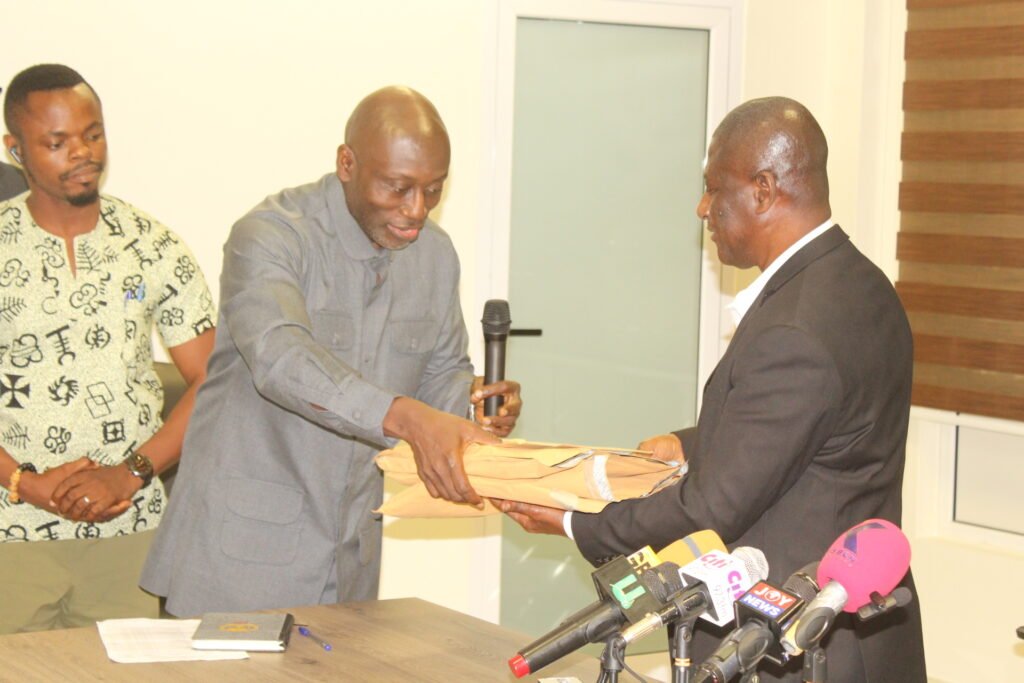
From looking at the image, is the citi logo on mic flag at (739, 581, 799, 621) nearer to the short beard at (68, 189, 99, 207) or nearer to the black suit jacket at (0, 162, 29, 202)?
the short beard at (68, 189, 99, 207)

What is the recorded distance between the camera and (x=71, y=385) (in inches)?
139

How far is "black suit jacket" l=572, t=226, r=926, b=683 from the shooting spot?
2.35 meters

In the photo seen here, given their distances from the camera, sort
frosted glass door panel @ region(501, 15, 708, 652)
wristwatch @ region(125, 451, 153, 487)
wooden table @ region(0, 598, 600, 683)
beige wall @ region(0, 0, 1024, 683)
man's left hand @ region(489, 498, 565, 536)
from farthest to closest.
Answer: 1. frosted glass door panel @ region(501, 15, 708, 652)
2. beige wall @ region(0, 0, 1024, 683)
3. wristwatch @ region(125, 451, 153, 487)
4. man's left hand @ region(489, 498, 565, 536)
5. wooden table @ region(0, 598, 600, 683)

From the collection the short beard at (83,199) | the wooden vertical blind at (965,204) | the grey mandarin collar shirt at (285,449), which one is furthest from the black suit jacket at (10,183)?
the wooden vertical blind at (965,204)

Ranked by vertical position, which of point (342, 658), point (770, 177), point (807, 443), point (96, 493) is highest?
point (770, 177)

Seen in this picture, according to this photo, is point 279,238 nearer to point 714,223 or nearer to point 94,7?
point 714,223

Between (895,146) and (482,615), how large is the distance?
8.70 feet

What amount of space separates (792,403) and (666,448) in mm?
653

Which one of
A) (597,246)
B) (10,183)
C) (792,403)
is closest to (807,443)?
(792,403)

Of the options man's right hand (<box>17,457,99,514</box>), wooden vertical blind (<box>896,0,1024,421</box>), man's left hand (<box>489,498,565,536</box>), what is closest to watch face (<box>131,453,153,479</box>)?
man's right hand (<box>17,457,99,514</box>)

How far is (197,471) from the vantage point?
3148 millimetres

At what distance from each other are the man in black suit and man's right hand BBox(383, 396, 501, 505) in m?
0.19

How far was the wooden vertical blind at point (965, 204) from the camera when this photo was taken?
5023 millimetres

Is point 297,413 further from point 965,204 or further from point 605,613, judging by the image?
point 965,204
